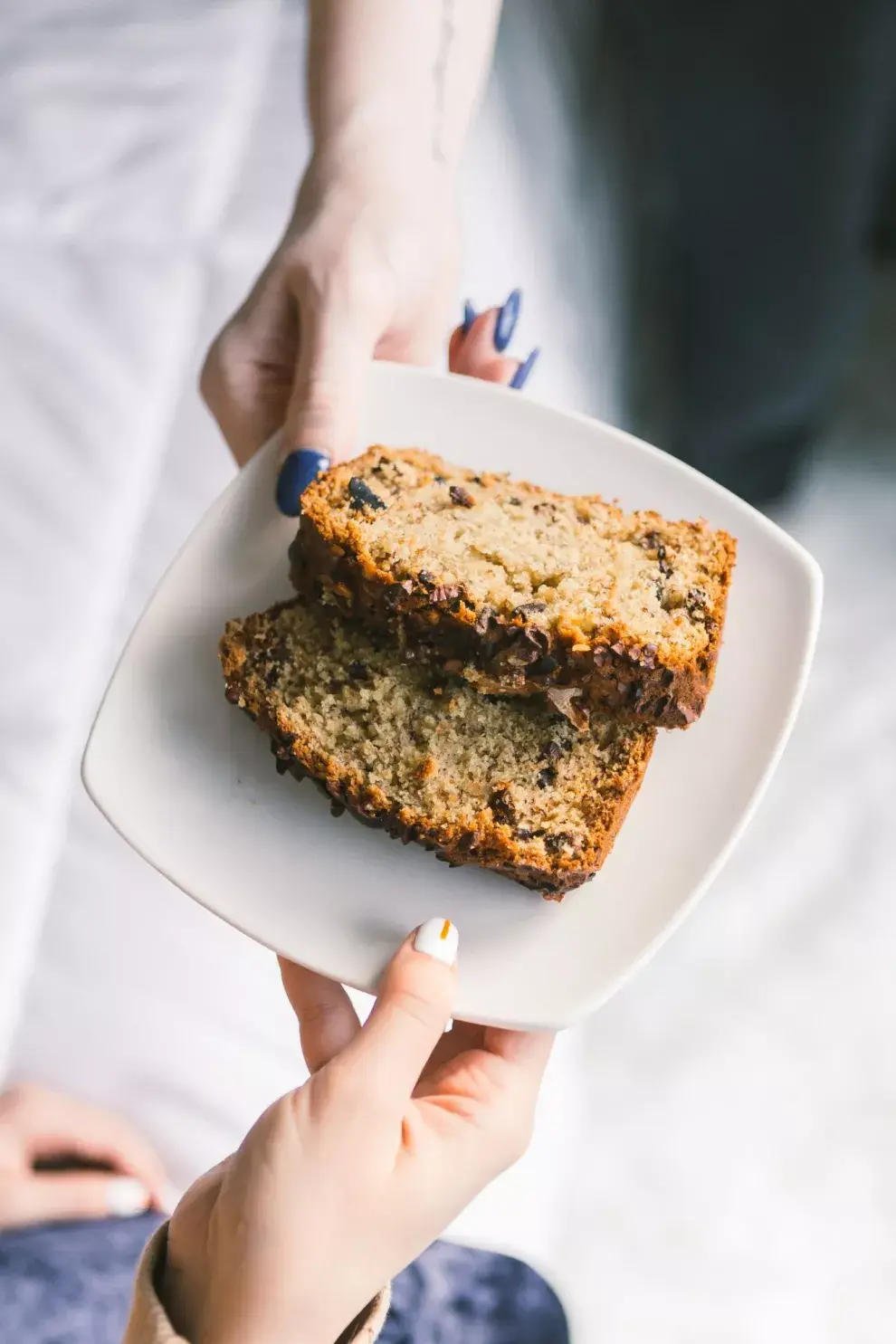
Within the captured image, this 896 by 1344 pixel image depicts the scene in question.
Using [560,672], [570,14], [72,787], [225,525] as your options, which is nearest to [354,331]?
[225,525]

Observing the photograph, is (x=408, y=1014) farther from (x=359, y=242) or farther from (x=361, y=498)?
(x=359, y=242)

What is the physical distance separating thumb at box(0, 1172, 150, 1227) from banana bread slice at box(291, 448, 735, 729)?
0.80 m

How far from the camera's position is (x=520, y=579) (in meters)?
1.01

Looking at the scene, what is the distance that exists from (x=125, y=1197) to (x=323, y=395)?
3.21 feet

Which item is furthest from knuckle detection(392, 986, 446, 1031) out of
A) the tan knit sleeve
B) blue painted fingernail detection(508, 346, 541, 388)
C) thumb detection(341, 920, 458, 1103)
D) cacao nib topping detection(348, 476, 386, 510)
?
blue painted fingernail detection(508, 346, 541, 388)

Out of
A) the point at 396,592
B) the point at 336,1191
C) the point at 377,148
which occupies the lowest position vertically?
the point at 336,1191

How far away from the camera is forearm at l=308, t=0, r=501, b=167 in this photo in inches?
53.7

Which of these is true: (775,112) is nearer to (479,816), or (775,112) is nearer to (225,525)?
(225,525)

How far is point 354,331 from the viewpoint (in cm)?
120

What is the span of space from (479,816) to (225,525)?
16.6 inches

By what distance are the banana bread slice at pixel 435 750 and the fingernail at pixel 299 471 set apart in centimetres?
13

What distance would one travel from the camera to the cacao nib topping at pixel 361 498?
1054mm

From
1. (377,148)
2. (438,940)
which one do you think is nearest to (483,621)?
(438,940)

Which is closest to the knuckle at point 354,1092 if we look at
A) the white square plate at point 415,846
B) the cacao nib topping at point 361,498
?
the white square plate at point 415,846
